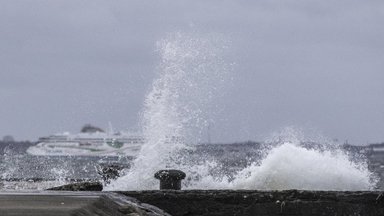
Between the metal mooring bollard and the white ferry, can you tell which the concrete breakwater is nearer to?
the metal mooring bollard

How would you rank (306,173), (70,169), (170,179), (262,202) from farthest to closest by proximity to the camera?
(70,169), (306,173), (170,179), (262,202)

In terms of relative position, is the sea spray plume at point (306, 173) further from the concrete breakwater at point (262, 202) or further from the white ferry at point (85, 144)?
the white ferry at point (85, 144)

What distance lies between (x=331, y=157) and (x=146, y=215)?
40.5 feet

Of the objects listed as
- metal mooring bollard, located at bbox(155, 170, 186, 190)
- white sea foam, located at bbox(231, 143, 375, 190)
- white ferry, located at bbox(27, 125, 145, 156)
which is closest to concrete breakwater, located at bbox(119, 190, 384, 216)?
metal mooring bollard, located at bbox(155, 170, 186, 190)

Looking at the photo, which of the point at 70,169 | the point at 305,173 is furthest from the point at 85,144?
the point at 305,173

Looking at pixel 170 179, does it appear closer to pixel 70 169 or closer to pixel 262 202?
pixel 262 202

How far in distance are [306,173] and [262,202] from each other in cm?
876

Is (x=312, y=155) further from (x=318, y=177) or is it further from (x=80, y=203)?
(x=80, y=203)

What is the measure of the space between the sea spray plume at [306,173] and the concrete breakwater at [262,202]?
7660mm

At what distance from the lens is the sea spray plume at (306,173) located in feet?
61.4

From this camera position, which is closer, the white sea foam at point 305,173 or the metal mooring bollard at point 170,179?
the metal mooring bollard at point 170,179

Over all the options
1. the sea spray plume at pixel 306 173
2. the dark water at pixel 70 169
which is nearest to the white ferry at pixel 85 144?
the dark water at pixel 70 169

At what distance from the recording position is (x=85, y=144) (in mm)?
140375

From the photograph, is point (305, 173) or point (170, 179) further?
point (305, 173)
